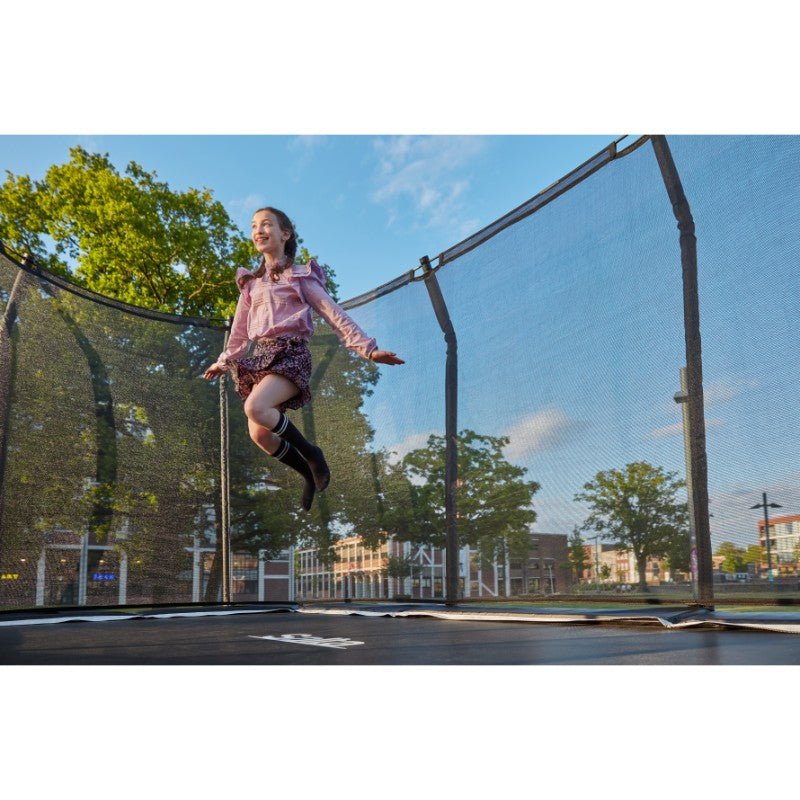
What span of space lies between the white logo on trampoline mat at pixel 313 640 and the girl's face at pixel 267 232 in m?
1.19

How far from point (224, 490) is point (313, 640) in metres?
2.70

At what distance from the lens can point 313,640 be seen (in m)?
2.28

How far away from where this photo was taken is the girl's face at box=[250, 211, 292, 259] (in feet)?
7.57

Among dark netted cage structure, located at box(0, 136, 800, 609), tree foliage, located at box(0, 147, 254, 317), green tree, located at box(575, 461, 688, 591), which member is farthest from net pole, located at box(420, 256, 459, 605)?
tree foliage, located at box(0, 147, 254, 317)

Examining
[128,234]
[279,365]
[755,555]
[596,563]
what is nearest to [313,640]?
[279,365]

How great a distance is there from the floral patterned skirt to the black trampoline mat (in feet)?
2.41

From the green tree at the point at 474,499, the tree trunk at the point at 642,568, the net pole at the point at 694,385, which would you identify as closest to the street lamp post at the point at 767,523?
the net pole at the point at 694,385

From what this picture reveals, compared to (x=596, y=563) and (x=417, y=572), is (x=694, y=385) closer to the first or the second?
(x=596, y=563)

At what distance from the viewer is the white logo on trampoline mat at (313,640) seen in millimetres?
2105

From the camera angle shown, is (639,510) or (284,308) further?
(639,510)

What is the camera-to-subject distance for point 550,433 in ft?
11.5
